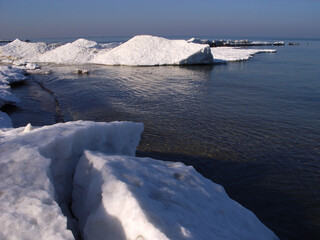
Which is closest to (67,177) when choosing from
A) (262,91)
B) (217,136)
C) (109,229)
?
(109,229)

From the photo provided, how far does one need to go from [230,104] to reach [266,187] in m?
7.21

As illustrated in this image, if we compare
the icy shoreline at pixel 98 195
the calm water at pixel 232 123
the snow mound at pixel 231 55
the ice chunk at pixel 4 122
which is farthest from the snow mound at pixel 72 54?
the icy shoreline at pixel 98 195

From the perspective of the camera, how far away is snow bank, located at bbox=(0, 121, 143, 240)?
7.79ft

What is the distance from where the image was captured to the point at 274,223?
15.2 feet

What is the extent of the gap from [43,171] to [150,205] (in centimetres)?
128

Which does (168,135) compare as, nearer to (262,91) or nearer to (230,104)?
(230,104)

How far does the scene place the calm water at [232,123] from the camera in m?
5.40

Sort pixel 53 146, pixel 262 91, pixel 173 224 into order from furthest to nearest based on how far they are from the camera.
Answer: pixel 262 91, pixel 53 146, pixel 173 224

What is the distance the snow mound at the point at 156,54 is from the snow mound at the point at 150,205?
84.0 ft

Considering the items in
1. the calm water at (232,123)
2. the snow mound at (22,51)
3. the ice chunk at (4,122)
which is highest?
the snow mound at (22,51)

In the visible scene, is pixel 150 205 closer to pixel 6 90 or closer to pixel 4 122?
pixel 4 122

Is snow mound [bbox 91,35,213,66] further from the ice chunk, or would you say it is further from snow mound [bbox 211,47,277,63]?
the ice chunk

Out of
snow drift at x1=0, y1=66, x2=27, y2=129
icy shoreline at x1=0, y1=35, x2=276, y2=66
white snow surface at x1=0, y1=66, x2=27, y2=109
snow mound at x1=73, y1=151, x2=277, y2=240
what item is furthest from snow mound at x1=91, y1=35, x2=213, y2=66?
snow mound at x1=73, y1=151, x2=277, y2=240

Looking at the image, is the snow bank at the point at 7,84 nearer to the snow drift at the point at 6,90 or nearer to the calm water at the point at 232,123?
the snow drift at the point at 6,90
